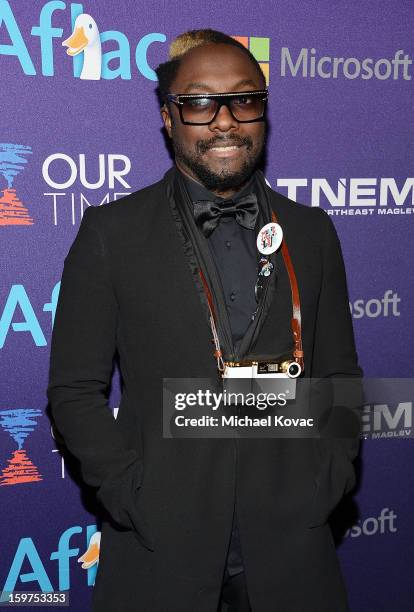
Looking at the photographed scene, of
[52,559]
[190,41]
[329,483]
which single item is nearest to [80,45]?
[190,41]

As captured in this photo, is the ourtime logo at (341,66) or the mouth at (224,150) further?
the ourtime logo at (341,66)

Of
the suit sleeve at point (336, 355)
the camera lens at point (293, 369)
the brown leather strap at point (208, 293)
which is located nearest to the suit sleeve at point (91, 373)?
the brown leather strap at point (208, 293)

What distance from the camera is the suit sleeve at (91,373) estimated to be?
1837 millimetres

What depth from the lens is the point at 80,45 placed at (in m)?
2.43

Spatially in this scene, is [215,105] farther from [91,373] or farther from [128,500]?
[128,500]

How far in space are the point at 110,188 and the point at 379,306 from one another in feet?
4.08

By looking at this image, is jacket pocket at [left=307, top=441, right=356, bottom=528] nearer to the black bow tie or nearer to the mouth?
the black bow tie

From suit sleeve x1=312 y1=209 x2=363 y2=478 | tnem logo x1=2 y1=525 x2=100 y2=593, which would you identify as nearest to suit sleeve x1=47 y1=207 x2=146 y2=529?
suit sleeve x1=312 y1=209 x2=363 y2=478

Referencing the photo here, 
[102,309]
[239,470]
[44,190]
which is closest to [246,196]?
[102,309]

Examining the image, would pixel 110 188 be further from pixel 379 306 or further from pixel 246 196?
pixel 379 306

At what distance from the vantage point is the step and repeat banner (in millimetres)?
2449

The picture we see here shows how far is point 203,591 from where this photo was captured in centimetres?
187

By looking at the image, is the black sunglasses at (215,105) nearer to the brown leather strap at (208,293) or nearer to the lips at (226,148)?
the lips at (226,148)

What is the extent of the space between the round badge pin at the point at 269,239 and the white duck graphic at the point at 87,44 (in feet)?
3.29
